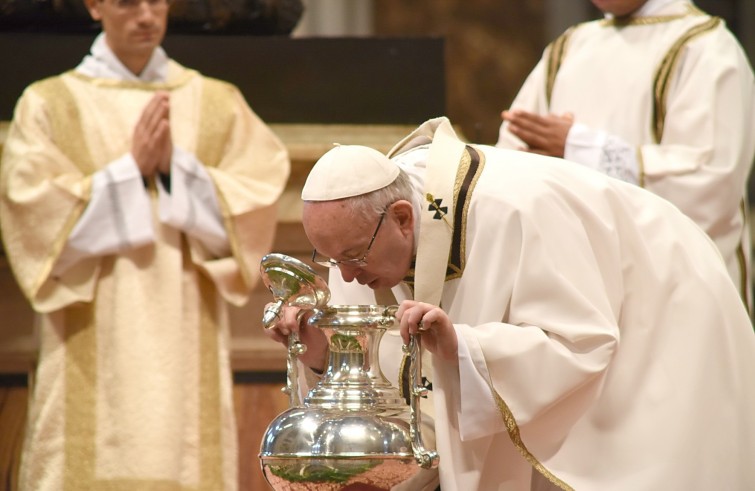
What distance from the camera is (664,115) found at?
5.30 metres

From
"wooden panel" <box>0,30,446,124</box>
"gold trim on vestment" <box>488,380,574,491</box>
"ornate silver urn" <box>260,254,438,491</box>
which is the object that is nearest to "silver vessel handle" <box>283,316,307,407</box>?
"ornate silver urn" <box>260,254,438,491</box>

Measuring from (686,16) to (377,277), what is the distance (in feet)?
7.84

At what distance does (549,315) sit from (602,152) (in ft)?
5.74

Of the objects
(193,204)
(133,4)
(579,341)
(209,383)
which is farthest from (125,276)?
(579,341)

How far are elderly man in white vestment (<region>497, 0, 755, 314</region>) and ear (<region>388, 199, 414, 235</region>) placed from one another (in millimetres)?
1595

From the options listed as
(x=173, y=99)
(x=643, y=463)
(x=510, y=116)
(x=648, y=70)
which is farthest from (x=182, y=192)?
(x=643, y=463)

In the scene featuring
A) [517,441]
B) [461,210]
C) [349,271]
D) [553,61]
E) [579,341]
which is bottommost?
[517,441]

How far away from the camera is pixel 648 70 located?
17.5 ft

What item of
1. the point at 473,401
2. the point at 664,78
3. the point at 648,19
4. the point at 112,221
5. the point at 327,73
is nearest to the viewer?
the point at 473,401

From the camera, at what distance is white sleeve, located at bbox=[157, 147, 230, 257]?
5043mm

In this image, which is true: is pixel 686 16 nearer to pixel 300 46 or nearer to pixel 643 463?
pixel 300 46

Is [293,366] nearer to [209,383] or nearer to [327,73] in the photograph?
[209,383]

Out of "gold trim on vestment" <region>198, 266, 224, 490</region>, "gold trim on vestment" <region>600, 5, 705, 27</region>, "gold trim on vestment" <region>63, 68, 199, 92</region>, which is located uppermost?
"gold trim on vestment" <region>600, 5, 705, 27</region>

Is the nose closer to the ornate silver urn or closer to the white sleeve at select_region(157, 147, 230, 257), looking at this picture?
the ornate silver urn
